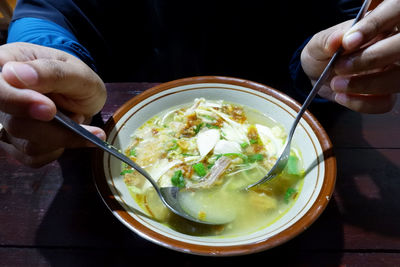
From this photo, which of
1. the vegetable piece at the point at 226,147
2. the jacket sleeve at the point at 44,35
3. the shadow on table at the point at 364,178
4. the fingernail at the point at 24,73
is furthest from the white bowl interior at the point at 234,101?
the jacket sleeve at the point at 44,35

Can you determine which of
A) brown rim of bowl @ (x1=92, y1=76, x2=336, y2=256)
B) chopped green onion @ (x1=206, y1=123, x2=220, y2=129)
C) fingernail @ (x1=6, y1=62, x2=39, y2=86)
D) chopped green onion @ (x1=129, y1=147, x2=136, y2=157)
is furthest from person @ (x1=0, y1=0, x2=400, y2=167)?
chopped green onion @ (x1=206, y1=123, x2=220, y2=129)

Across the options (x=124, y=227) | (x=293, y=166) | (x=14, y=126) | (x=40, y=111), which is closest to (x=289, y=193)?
(x=293, y=166)

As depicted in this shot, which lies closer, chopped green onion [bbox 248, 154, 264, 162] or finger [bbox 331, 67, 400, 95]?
finger [bbox 331, 67, 400, 95]

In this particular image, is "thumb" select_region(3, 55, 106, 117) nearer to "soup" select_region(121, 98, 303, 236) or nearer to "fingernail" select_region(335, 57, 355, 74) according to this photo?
"soup" select_region(121, 98, 303, 236)

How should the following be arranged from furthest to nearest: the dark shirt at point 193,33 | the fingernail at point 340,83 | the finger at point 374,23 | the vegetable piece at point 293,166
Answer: the dark shirt at point 193,33, the vegetable piece at point 293,166, the fingernail at point 340,83, the finger at point 374,23

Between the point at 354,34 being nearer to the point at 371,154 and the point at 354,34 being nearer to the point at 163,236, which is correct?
the point at 371,154

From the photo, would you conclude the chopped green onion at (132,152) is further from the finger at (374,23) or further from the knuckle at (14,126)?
the finger at (374,23)

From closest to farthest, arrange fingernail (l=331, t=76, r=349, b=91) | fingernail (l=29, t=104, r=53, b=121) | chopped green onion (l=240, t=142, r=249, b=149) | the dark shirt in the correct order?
fingernail (l=29, t=104, r=53, b=121) < fingernail (l=331, t=76, r=349, b=91) < chopped green onion (l=240, t=142, r=249, b=149) < the dark shirt
